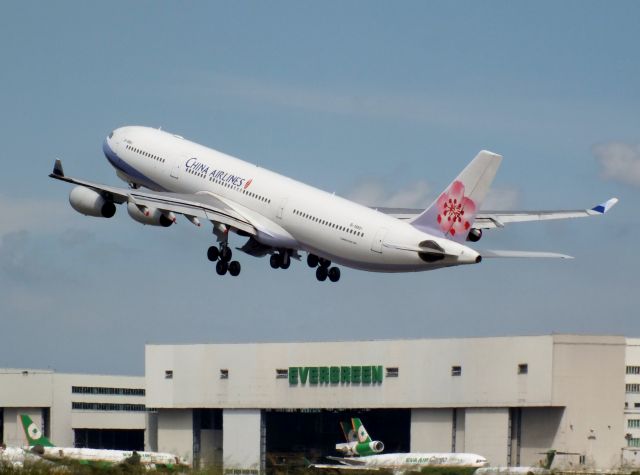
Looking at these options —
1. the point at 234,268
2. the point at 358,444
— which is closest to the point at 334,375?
the point at 358,444

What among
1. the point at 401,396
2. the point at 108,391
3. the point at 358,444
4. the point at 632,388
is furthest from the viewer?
the point at 108,391

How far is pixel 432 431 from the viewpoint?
406ft

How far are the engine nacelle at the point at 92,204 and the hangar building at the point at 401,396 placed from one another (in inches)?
1323

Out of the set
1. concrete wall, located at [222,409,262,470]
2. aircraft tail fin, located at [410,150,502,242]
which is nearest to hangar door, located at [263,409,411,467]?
concrete wall, located at [222,409,262,470]

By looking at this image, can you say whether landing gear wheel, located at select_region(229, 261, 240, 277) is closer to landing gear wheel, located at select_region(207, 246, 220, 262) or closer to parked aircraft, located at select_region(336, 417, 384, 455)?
landing gear wheel, located at select_region(207, 246, 220, 262)

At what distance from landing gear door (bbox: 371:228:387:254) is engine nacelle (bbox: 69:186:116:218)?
16.5m

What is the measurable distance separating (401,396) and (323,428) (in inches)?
554

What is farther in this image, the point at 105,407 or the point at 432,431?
the point at 105,407

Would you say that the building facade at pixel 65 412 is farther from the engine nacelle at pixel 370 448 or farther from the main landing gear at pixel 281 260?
the main landing gear at pixel 281 260

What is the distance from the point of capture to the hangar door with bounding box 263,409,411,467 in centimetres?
13300

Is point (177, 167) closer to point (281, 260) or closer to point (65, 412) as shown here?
point (281, 260)

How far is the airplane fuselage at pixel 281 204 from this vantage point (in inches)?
2982

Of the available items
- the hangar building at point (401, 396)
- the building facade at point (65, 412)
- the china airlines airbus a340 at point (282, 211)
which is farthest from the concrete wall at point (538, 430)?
the building facade at point (65, 412)

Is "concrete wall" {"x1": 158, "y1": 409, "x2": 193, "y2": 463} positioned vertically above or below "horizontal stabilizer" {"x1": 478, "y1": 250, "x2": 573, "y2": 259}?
below
